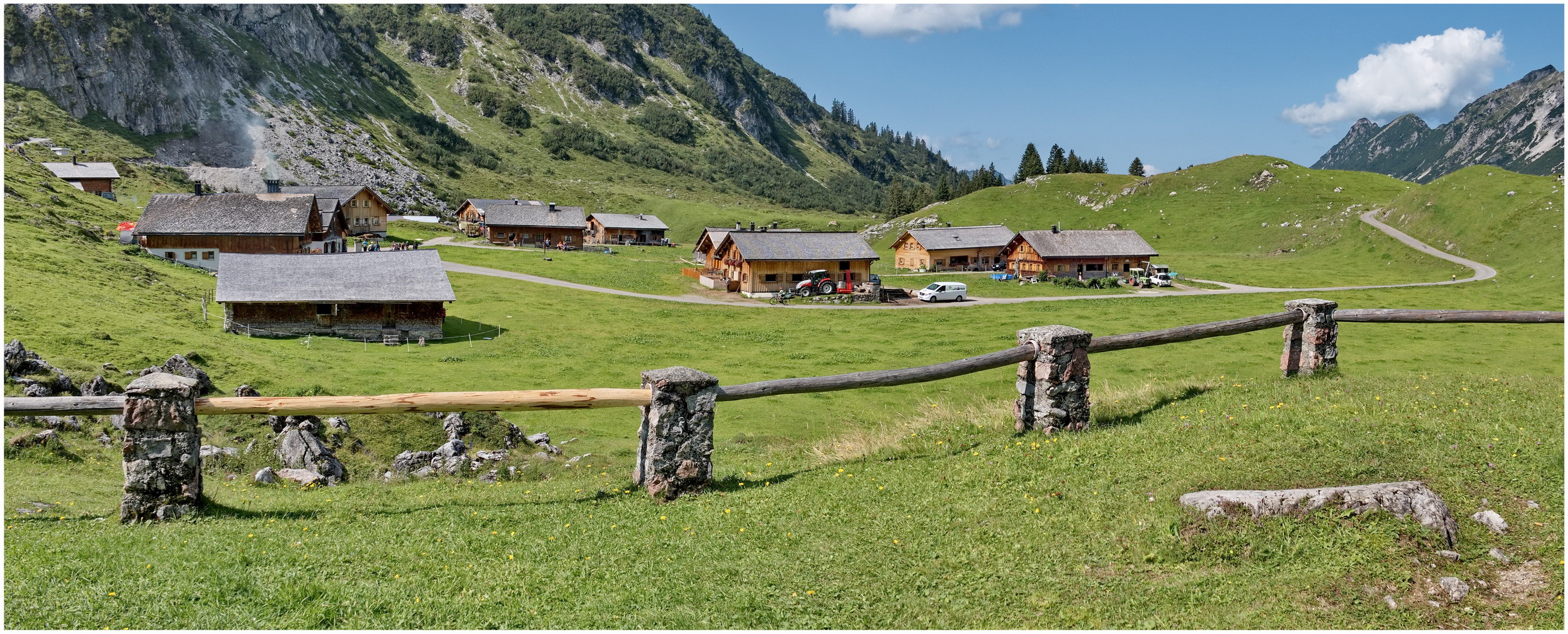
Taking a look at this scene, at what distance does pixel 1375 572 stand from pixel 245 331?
4720 cm

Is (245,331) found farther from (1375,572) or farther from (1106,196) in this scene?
(1106,196)

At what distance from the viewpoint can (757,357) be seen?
39656 mm

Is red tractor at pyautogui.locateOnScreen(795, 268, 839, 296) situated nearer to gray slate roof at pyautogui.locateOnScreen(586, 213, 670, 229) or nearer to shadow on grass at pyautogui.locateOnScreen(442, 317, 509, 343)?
shadow on grass at pyautogui.locateOnScreen(442, 317, 509, 343)

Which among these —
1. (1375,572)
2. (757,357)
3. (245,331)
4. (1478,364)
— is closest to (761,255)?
(757,357)

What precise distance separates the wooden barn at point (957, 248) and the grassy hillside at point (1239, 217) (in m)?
19.3

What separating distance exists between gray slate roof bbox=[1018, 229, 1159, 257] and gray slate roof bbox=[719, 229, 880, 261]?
19.9 m

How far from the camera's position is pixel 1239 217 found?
111 m

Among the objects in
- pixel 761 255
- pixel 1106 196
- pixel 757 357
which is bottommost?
pixel 757 357

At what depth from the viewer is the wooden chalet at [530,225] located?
344ft

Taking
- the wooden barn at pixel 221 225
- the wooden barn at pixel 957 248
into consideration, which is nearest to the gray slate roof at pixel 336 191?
the wooden barn at pixel 221 225

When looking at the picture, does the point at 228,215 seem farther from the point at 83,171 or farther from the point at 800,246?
the point at 800,246

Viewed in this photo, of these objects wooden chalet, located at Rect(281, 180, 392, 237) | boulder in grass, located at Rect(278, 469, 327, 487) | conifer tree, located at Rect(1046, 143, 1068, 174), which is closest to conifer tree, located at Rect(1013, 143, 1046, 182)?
conifer tree, located at Rect(1046, 143, 1068, 174)

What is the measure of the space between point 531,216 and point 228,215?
43911 millimetres

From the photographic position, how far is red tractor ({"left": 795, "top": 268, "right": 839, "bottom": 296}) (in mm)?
68812
